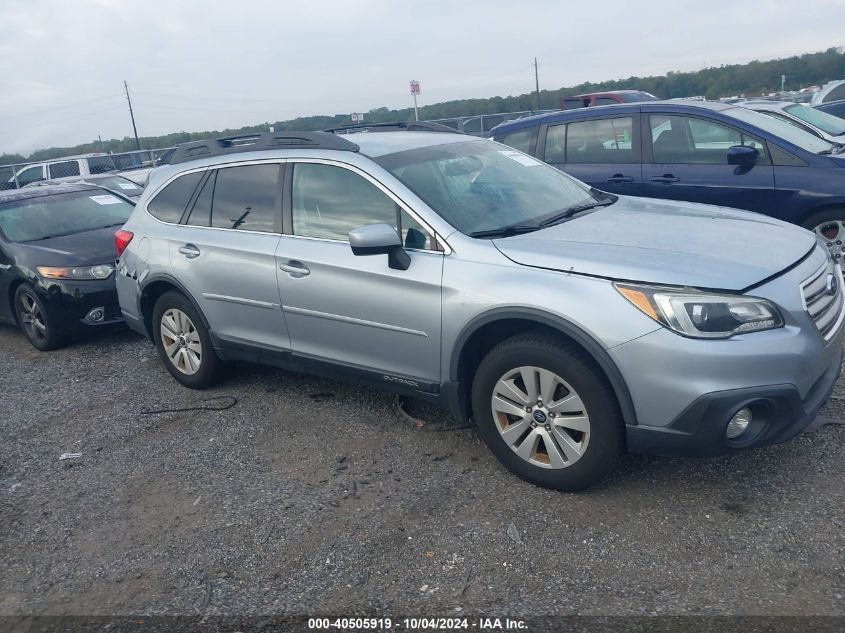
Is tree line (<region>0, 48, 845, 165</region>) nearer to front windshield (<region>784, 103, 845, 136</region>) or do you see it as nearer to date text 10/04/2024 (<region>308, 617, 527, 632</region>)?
front windshield (<region>784, 103, 845, 136</region>)

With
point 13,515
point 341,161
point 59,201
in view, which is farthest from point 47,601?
point 59,201

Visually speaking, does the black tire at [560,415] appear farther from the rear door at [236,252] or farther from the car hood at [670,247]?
the rear door at [236,252]

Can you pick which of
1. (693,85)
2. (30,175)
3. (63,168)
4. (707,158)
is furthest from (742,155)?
(693,85)

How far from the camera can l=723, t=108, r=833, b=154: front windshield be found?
6.76m

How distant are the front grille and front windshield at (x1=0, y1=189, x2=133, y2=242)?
22.2 feet

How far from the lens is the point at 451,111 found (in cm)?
4019

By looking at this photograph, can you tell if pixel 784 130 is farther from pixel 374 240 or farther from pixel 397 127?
pixel 374 240

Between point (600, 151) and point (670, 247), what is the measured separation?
4.08 m

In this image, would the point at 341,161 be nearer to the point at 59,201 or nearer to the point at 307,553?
the point at 307,553

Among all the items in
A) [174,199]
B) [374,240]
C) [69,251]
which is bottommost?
[69,251]

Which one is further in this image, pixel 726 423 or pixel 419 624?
pixel 726 423

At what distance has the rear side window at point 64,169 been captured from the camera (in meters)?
19.2

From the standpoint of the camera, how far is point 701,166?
6.95 m

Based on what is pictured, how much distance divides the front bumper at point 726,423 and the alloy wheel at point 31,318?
589cm
